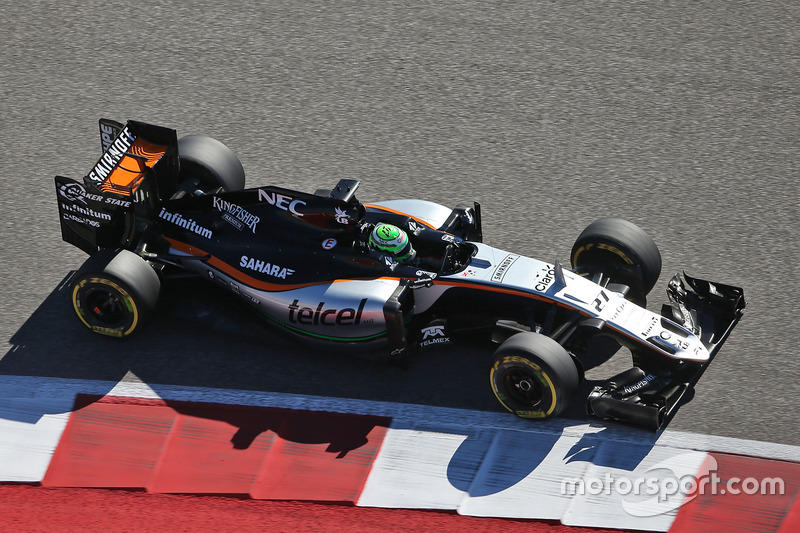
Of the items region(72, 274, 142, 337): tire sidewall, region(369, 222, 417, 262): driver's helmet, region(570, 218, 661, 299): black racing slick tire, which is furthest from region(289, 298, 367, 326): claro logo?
region(570, 218, 661, 299): black racing slick tire

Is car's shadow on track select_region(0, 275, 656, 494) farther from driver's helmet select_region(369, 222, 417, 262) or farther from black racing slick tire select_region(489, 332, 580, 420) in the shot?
driver's helmet select_region(369, 222, 417, 262)

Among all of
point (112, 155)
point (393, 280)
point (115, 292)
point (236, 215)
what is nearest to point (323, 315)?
point (393, 280)

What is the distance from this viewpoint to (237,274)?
8.48 metres

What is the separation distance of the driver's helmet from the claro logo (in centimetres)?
46

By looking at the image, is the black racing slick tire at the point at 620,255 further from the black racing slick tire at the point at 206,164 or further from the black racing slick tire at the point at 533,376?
the black racing slick tire at the point at 206,164

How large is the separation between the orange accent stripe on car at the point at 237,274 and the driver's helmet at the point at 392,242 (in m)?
0.21

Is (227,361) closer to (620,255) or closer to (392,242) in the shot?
(392,242)

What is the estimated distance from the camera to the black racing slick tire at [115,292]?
26.6 ft

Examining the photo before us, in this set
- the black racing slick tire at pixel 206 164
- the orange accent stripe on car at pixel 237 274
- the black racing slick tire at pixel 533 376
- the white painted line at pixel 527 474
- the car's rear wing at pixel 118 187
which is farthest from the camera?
the black racing slick tire at pixel 206 164

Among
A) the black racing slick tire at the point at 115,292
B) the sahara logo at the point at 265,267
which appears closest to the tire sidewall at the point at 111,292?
the black racing slick tire at the point at 115,292

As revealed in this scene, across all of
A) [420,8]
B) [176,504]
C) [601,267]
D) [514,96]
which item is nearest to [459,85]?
[514,96]

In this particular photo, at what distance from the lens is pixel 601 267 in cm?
866

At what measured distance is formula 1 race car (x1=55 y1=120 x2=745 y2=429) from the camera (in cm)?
769

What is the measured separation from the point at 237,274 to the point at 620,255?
3.23 metres
